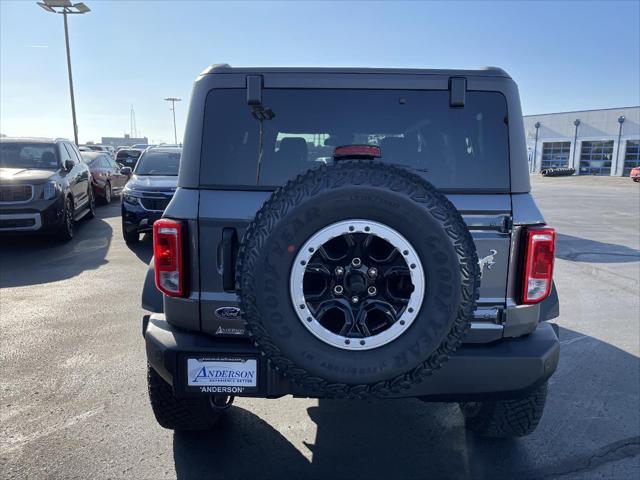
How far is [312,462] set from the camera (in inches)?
105

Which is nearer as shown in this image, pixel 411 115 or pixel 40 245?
pixel 411 115

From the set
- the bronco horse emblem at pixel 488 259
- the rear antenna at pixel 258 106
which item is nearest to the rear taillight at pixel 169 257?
the rear antenna at pixel 258 106

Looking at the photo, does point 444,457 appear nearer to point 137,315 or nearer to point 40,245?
point 137,315

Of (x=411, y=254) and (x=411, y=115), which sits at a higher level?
(x=411, y=115)

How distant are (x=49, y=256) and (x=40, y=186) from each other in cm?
113

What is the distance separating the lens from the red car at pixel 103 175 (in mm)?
13008

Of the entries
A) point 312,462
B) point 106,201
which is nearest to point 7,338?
point 312,462

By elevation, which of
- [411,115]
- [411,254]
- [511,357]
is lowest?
[511,357]

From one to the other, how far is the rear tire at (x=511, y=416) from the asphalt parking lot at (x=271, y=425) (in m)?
0.11

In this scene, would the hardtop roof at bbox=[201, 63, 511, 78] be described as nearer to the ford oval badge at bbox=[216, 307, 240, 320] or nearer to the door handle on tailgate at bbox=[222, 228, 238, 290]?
the door handle on tailgate at bbox=[222, 228, 238, 290]

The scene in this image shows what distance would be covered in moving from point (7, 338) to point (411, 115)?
4116mm

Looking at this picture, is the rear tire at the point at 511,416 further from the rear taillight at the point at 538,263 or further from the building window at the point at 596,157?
the building window at the point at 596,157

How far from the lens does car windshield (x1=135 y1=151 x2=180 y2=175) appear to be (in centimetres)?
890

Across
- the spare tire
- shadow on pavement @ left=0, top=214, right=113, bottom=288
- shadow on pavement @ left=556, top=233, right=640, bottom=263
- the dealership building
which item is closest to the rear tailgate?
the spare tire
